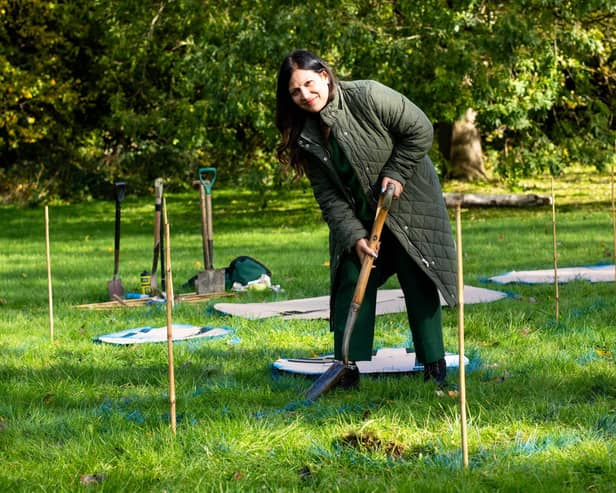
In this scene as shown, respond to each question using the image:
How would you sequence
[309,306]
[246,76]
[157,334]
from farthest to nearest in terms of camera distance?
[246,76], [309,306], [157,334]

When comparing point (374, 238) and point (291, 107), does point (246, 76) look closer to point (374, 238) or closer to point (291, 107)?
point (291, 107)

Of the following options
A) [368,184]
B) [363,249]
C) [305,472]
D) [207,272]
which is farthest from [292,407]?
[207,272]

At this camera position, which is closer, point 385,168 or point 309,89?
point 309,89

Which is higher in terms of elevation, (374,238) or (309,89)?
(309,89)

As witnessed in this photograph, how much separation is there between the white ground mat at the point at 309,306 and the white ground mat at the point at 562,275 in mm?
681

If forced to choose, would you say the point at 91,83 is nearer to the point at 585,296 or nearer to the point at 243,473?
the point at 585,296

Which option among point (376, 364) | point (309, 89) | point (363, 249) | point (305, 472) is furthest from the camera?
point (376, 364)

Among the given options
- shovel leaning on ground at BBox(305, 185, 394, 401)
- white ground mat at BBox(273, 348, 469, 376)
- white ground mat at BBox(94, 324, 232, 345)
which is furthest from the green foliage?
shovel leaning on ground at BBox(305, 185, 394, 401)

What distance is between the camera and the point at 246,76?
Result: 14672 millimetres

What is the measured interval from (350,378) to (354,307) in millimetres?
386

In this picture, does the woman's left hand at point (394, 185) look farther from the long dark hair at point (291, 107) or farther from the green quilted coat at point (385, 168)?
the long dark hair at point (291, 107)

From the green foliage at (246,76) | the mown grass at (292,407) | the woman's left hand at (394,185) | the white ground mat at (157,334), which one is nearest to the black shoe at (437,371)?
the mown grass at (292,407)

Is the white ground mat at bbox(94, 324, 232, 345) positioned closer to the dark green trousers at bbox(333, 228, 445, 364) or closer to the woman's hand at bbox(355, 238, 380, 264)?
the dark green trousers at bbox(333, 228, 445, 364)

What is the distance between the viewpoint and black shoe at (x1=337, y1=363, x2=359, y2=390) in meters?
4.64
